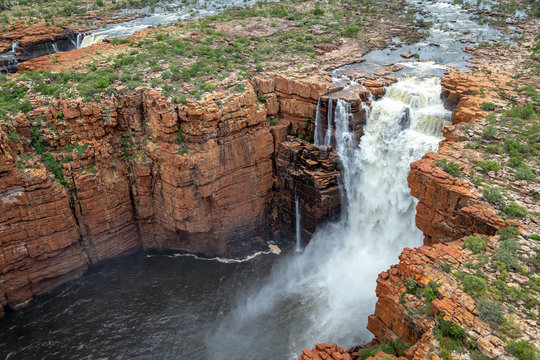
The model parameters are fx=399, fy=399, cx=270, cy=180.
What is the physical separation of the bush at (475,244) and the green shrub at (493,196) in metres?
2.28

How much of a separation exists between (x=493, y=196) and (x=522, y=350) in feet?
26.6

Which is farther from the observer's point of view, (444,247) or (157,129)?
(157,129)

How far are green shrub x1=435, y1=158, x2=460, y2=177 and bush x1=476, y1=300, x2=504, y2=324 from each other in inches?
306

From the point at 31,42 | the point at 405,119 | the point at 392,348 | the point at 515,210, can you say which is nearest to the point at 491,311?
the point at 392,348

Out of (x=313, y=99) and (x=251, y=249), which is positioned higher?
(x=313, y=99)

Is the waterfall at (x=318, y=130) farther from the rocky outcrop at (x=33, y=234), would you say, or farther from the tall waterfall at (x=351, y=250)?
the rocky outcrop at (x=33, y=234)

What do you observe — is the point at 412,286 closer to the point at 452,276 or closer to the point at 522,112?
the point at 452,276

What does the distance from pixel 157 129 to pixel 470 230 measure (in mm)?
19335

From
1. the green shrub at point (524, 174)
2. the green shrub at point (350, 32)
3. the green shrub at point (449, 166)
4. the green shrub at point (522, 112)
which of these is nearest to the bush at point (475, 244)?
the green shrub at point (449, 166)

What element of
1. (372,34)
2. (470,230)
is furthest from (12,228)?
(372,34)

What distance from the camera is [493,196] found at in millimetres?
18906

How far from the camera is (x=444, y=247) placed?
57.5 feet

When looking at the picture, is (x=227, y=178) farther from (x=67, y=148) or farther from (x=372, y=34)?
(x=372, y=34)

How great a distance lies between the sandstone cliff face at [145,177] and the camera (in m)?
25.0
